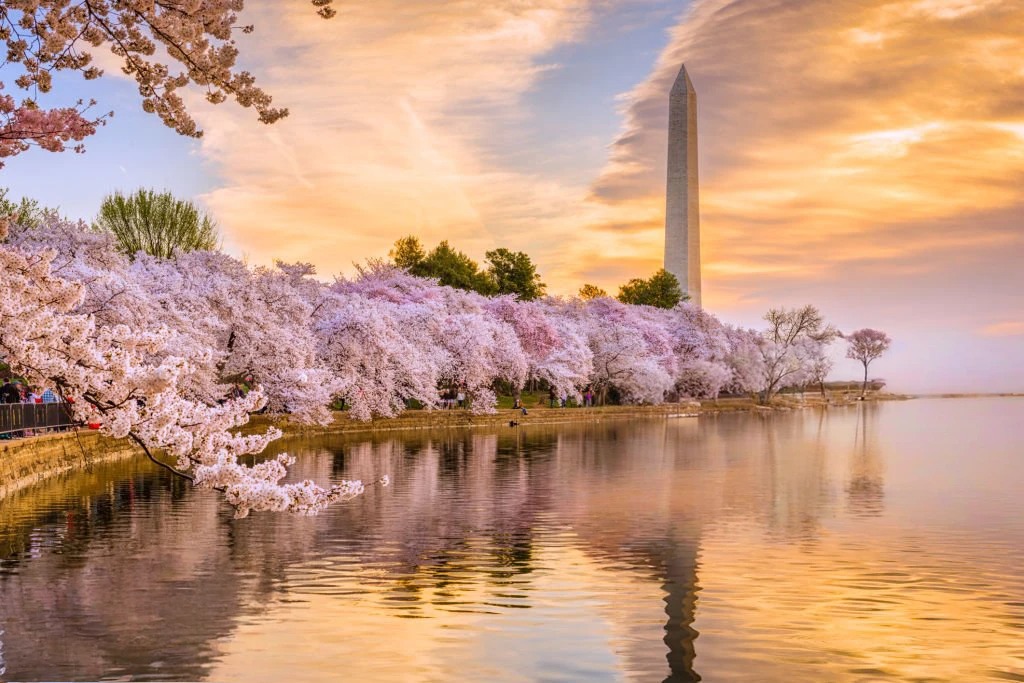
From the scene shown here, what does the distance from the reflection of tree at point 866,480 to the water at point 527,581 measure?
7.8 inches

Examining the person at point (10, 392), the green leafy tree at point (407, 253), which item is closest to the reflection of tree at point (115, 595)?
the person at point (10, 392)

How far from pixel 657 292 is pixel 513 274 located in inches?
613

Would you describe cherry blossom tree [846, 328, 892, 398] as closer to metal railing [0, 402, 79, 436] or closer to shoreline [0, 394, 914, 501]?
shoreline [0, 394, 914, 501]

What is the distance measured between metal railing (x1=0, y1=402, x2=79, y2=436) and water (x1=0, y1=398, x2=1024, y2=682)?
175cm

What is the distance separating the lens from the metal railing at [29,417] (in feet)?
86.4

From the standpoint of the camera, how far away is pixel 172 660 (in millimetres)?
11680

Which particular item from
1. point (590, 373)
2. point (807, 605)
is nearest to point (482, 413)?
point (590, 373)

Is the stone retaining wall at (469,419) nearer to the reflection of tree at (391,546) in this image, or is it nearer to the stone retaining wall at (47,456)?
the stone retaining wall at (47,456)

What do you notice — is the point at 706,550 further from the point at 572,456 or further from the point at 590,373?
the point at 590,373

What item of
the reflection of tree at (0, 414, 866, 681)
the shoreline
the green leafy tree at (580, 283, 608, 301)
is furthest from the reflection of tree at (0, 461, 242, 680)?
the green leafy tree at (580, 283, 608, 301)

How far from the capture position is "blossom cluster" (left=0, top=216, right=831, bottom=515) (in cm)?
796

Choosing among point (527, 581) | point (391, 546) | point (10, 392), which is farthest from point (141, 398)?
point (10, 392)

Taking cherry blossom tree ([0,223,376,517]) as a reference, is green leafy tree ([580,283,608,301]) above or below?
above

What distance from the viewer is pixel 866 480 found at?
31.1 metres
